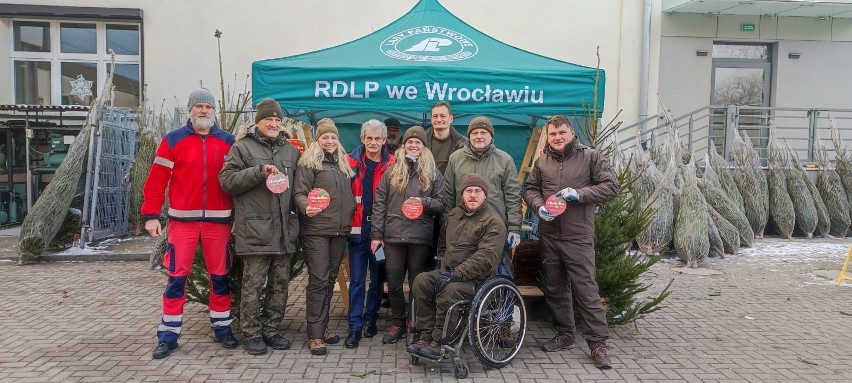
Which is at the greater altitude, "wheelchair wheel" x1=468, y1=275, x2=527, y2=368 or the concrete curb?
"wheelchair wheel" x1=468, y1=275, x2=527, y2=368

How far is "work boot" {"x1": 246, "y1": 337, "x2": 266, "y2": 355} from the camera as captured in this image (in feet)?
15.2

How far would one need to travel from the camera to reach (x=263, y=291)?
486 centimetres

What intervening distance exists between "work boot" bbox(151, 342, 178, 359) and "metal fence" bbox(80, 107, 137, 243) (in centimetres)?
509

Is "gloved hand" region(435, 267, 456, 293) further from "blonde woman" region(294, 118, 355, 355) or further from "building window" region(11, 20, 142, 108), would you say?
"building window" region(11, 20, 142, 108)

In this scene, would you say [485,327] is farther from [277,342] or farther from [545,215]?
[277,342]

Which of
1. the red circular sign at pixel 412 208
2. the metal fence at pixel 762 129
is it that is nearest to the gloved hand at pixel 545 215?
the red circular sign at pixel 412 208

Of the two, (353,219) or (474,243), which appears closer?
(474,243)

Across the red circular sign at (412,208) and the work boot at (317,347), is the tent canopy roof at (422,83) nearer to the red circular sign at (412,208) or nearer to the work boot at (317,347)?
the red circular sign at (412,208)

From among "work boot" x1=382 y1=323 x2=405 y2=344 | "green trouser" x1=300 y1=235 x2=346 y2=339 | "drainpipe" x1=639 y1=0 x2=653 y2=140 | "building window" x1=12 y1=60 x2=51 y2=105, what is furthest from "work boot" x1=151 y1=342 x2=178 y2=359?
"drainpipe" x1=639 y1=0 x2=653 y2=140

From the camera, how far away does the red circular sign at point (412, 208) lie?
14.5ft

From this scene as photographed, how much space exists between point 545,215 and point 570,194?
0.78ft

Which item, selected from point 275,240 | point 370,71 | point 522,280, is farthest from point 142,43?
point 522,280

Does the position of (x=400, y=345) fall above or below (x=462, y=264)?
below

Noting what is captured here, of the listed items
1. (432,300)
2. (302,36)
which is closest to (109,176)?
(302,36)
